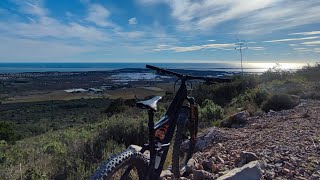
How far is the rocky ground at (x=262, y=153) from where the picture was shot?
3779mm

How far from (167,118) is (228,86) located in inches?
445

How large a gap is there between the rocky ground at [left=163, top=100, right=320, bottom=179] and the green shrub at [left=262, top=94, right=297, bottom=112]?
88.7 inches

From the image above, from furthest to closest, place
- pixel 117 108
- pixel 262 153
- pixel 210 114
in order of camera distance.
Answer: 1. pixel 117 108
2. pixel 210 114
3. pixel 262 153

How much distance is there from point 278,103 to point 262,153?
549 centimetres

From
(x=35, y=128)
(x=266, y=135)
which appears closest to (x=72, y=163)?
(x=266, y=135)

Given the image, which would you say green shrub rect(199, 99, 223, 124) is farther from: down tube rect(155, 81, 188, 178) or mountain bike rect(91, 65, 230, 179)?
down tube rect(155, 81, 188, 178)

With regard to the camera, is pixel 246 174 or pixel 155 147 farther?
pixel 246 174

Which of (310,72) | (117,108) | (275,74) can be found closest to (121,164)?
(275,74)

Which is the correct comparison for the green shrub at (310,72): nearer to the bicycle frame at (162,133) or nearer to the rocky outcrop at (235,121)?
the rocky outcrop at (235,121)

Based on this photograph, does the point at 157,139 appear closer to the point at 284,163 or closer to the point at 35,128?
the point at 284,163

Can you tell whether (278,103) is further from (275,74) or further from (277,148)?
(275,74)

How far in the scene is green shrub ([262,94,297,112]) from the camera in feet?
30.8

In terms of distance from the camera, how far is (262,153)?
445 centimetres

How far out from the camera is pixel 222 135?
6.07m
